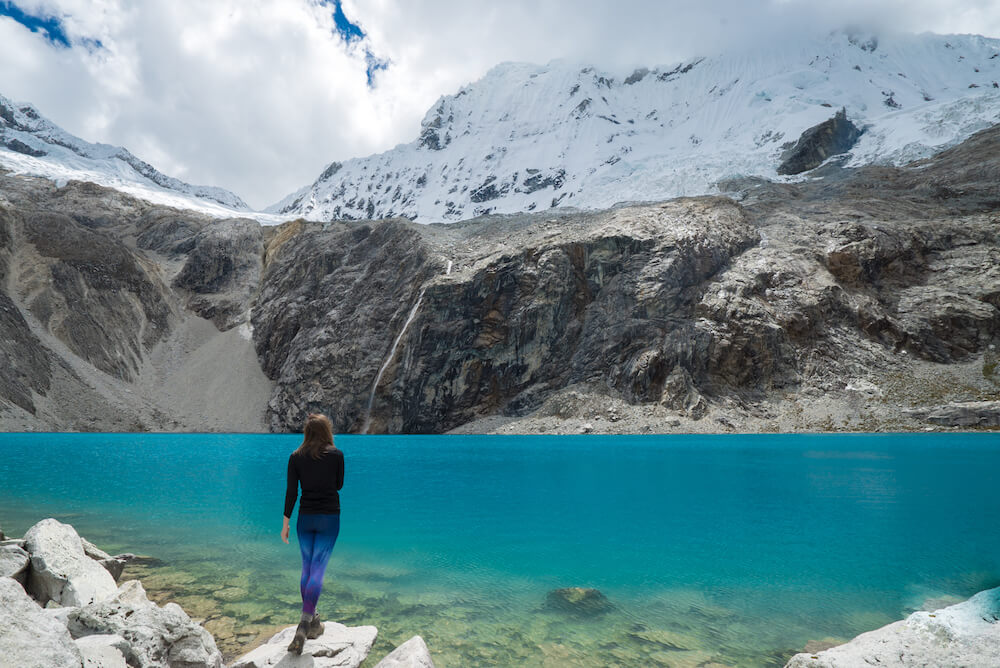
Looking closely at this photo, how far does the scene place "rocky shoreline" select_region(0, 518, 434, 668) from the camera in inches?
181

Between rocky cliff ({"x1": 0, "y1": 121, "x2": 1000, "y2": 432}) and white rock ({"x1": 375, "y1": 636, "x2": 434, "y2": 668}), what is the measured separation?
52.8m

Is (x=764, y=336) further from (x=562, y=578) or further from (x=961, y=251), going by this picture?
(x=562, y=578)

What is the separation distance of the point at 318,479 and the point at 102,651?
8.39ft

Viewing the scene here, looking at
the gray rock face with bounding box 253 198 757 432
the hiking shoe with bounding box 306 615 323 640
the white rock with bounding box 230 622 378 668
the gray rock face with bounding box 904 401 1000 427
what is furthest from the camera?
the gray rock face with bounding box 253 198 757 432

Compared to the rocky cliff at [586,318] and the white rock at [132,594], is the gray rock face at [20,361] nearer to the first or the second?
the rocky cliff at [586,318]

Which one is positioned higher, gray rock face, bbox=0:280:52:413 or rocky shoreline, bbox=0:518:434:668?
gray rock face, bbox=0:280:52:413

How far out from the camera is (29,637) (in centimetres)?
452

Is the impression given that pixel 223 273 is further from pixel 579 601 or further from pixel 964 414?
pixel 964 414

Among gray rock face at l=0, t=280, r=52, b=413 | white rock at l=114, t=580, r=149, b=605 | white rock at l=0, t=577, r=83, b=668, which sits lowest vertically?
white rock at l=114, t=580, r=149, b=605

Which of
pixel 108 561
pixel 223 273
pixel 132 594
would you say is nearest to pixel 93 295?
pixel 223 273

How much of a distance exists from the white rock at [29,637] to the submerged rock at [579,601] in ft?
24.0

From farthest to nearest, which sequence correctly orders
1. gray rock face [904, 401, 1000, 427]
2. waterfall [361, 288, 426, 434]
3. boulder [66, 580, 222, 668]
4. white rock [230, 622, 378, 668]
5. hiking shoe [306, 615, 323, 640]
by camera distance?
waterfall [361, 288, 426, 434] → gray rock face [904, 401, 1000, 427] → hiking shoe [306, 615, 323, 640] → white rock [230, 622, 378, 668] → boulder [66, 580, 222, 668]

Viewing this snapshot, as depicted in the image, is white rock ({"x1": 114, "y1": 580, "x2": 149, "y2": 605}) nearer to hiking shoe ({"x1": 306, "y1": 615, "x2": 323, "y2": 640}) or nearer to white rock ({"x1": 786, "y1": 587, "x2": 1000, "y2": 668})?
hiking shoe ({"x1": 306, "y1": 615, "x2": 323, "y2": 640})

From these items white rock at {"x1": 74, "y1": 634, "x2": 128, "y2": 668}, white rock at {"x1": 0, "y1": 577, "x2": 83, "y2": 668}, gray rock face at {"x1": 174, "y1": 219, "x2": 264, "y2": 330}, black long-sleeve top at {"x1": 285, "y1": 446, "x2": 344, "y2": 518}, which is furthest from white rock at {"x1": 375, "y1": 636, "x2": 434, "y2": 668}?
gray rock face at {"x1": 174, "y1": 219, "x2": 264, "y2": 330}
